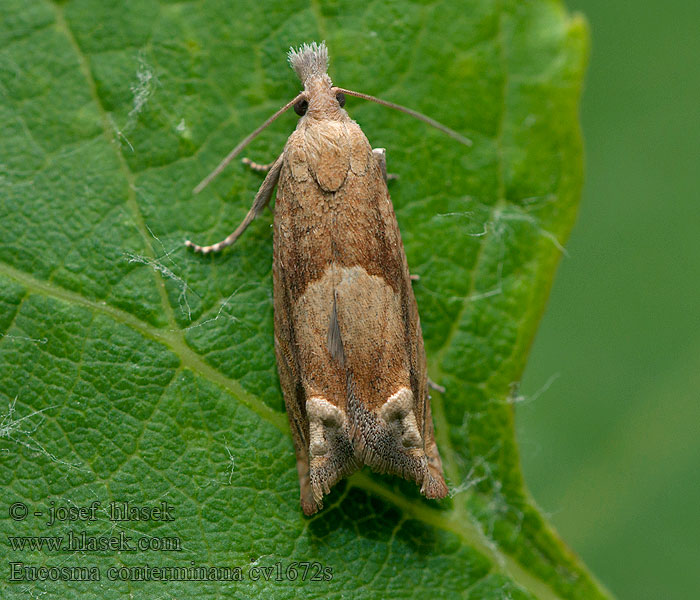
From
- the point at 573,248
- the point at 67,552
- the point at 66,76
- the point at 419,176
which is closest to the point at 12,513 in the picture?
the point at 67,552

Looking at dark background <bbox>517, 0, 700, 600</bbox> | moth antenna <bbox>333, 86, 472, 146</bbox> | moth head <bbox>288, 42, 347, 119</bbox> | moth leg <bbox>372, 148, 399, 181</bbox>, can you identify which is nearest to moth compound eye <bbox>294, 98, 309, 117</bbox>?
moth head <bbox>288, 42, 347, 119</bbox>

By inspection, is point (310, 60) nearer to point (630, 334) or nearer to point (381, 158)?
point (381, 158)

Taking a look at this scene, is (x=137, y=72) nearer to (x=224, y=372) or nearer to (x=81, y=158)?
(x=81, y=158)

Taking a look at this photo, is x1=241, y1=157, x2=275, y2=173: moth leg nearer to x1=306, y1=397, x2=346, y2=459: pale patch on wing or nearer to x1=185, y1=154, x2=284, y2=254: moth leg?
x1=185, y1=154, x2=284, y2=254: moth leg

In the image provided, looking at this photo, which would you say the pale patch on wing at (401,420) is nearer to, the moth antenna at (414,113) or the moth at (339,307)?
the moth at (339,307)

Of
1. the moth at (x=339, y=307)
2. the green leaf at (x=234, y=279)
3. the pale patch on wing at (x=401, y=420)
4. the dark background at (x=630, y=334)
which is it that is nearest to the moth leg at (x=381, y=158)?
the moth at (x=339, y=307)

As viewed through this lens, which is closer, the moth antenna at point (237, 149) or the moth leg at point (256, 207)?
the moth antenna at point (237, 149)
